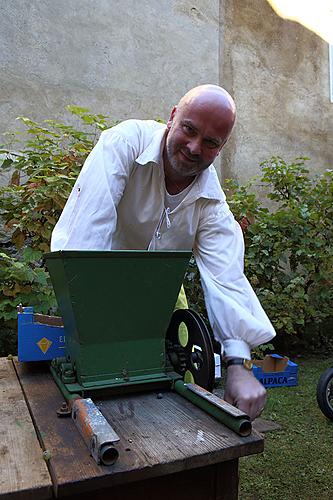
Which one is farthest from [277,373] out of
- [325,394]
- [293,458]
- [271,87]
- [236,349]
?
[271,87]

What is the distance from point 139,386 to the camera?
1061 millimetres

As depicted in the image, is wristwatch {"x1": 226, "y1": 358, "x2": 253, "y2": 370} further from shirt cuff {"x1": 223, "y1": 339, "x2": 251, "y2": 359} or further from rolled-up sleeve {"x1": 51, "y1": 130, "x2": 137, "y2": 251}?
rolled-up sleeve {"x1": 51, "y1": 130, "x2": 137, "y2": 251}

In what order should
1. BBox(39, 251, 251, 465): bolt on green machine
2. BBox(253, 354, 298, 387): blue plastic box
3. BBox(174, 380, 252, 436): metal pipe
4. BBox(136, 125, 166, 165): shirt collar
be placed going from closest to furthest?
BBox(174, 380, 252, 436): metal pipe → BBox(39, 251, 251, 465): bolt on green machine → BBox(136, 125, 166, 165): shirt collar → BBox(253, 354, 298, 387): blue plastic box

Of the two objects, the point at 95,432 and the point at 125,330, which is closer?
the point at 95,432

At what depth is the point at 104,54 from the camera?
14.3 ft

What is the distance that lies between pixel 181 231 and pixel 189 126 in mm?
389

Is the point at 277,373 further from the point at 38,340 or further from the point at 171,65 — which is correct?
the point at 171,65

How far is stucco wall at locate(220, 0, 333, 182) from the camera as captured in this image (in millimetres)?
5234

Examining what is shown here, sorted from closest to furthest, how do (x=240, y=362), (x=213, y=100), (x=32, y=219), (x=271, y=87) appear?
(x=240, y=362) < (x=213, y=100) < (x=32, y=219) < (x=271, y=87)

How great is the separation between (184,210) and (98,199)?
0.37 metres

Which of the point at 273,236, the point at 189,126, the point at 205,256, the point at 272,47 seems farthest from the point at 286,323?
the point at 272,47

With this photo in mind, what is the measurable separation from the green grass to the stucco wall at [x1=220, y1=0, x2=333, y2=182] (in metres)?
2.95

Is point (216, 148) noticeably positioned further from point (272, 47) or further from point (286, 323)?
point (272, 47)

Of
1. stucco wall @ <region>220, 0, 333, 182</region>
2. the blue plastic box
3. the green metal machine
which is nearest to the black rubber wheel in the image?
the blue plastic box
